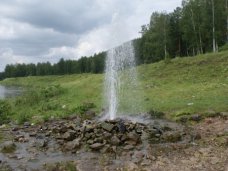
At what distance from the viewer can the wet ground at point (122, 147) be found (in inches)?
699

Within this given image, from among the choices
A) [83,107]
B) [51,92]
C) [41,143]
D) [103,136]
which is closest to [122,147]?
[103,136]

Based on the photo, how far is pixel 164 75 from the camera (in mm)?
49750

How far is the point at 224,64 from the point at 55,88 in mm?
22649

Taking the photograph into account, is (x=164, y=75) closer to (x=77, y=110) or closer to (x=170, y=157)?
(x=77, y=110)

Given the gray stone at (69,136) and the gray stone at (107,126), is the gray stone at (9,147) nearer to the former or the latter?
the gray stone at (69,136)

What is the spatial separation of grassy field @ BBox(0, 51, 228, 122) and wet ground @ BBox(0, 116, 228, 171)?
4763mm

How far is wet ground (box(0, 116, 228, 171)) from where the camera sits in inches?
699

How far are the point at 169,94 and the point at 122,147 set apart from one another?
17347 mm

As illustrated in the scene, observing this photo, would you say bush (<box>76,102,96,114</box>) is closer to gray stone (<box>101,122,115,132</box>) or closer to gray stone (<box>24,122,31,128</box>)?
gray stone (<box>24,122,31,128</box>)

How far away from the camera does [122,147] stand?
20672 mm

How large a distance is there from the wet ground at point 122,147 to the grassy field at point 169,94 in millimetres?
4763

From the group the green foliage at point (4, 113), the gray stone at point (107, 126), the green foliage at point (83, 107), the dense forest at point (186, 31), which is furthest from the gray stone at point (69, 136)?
the dense forest at point (186, 31)

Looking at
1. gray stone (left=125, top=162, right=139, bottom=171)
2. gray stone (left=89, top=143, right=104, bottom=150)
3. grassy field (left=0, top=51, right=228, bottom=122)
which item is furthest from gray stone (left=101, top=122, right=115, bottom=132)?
grassy field (left=0, top=51, right=228, bottom=122)

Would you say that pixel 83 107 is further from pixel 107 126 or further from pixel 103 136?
pixel 103 136
